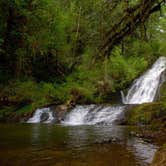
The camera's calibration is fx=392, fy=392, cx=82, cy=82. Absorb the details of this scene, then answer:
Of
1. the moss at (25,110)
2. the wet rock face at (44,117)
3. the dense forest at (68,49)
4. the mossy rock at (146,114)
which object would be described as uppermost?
the dense forest at (68,49)

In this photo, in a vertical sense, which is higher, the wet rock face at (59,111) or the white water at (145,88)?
the white water at (145,88)

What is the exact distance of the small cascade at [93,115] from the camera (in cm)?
2023

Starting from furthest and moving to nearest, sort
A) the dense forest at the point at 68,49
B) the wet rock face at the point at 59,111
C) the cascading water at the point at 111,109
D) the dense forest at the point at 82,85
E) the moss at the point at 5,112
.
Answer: the moss at the point at 5,112, the wet rock face at the point at 59,111, the cascading water at the point at 111,109, the dense forest at the point at 68,49, the dense forest at the point at 82,85

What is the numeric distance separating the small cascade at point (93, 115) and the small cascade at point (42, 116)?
1.01 m

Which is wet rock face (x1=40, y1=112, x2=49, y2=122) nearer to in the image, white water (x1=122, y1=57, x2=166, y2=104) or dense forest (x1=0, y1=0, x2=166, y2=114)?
dense forest (x1=0, y1=0, x2=166, y2=114)

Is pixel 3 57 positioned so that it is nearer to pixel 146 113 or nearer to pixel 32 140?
pixel 146 113

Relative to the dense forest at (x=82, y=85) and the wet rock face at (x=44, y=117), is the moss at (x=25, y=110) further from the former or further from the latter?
the wet rock face at (x=44, y=117)

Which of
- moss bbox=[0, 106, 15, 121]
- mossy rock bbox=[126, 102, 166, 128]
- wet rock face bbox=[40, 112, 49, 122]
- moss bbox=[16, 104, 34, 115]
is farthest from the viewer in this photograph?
moss bbox=[16, 104, 34, 115]

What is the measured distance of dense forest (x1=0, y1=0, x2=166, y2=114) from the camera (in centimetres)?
987

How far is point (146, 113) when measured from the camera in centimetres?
1864

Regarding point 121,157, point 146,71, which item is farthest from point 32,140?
point 146,71

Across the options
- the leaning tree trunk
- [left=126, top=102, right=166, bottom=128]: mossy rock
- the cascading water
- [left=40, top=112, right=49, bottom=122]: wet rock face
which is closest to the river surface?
the leaning tree trunk

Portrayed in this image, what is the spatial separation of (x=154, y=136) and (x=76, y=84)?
1571 cm

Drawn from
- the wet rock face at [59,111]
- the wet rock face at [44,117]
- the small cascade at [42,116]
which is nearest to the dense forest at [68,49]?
the wet rock face at [59,111]
